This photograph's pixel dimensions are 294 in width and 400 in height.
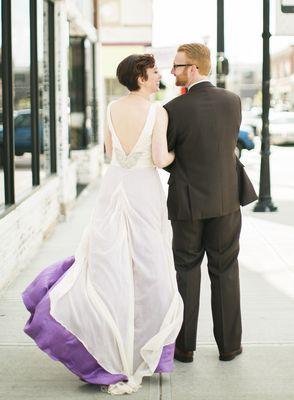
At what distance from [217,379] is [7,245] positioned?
9.54ft

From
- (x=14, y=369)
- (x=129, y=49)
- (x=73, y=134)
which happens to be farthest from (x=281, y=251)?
(x=129, y=49)

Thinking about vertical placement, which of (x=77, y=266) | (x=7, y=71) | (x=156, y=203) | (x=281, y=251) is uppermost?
(x=7, y=71)

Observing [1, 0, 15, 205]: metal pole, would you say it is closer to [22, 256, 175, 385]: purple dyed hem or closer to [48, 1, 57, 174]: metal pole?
[22, 256, 175, 385]: purple dyed hem

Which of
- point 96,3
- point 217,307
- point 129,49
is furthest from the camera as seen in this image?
point 129,49

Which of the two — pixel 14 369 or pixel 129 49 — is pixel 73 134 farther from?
pixel 129 49

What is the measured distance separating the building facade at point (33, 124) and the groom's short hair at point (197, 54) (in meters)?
2.68

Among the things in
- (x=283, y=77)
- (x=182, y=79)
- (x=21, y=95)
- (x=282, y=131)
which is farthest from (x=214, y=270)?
(x=283, y=77)

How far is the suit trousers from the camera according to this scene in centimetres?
490

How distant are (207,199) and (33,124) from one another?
16.1 feet

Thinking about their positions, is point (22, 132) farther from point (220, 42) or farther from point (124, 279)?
point (220, 42)

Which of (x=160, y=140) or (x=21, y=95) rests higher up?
(x=21, y=95)

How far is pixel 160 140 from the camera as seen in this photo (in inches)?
180

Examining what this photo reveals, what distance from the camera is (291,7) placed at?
31.1 feet

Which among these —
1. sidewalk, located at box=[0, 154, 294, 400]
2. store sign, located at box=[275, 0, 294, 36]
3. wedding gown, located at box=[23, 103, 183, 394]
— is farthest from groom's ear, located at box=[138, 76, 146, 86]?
store sign, located at box=[275, 0, 294, 36]
